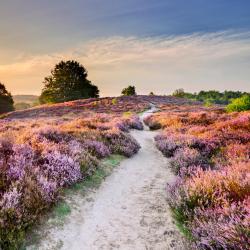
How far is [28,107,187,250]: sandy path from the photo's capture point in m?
4.59

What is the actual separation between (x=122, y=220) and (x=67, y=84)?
6993 cm

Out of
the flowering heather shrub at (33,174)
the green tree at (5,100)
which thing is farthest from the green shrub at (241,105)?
the green tree at (5,100)

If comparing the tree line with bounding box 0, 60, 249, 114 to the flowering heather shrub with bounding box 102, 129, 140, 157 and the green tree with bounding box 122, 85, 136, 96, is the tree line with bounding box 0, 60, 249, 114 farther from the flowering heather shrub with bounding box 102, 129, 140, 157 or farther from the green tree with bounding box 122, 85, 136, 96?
the flowering heather shrub with bounding box 102, 129, 140, 157

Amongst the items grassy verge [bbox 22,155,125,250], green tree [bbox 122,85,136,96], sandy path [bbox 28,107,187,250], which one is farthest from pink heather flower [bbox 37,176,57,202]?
green tree [bbox 122,85,136,96]

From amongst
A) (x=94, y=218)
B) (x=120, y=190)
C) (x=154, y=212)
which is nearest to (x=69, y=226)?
(x=94, y=218)

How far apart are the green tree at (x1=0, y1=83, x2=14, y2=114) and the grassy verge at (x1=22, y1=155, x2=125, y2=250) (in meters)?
65.3

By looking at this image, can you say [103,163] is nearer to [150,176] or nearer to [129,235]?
[150,176]

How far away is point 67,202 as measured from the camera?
5.81m

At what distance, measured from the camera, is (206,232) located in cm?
427

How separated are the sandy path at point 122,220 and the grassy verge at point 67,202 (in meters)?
0.12

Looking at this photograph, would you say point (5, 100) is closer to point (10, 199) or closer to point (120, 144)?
point (120, 144)

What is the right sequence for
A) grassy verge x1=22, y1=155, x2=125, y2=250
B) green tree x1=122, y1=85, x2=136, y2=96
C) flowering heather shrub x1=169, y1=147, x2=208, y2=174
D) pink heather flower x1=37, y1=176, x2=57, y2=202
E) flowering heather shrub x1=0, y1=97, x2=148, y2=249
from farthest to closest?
green tree x1=122, y1=85, x2=136, y2=96
flowering heather shrub x1=169, y1=147, x2=208, y2=174
pink heather flower x1=37, y1=176, x2=57, y2=202
grassy verge x1=22, y1=155, x2=125, y2=250
flowering heather shrub x1=0, y1=97, x2=148, y2=249

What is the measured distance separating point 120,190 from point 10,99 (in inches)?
2744

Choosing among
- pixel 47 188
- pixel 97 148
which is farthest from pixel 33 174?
pixel 97 148
